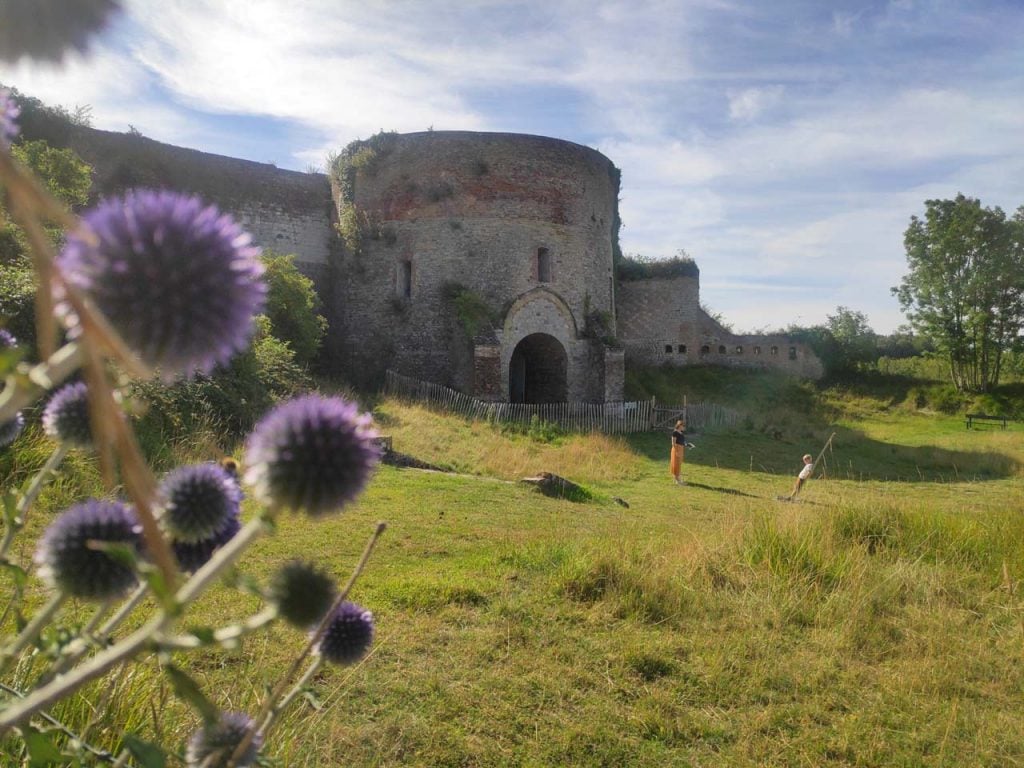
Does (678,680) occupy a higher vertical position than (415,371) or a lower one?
lower

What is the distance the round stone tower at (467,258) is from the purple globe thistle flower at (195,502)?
1874 centimetres

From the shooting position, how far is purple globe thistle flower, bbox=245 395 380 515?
1148mm

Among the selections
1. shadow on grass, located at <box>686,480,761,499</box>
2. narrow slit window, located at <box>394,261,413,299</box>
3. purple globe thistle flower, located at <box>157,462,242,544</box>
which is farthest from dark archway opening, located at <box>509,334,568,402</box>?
purple globe thistle flower, located at <box>157,462,242,544</box>

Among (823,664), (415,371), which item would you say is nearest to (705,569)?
(823,664)

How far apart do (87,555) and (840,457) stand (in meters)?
19.1

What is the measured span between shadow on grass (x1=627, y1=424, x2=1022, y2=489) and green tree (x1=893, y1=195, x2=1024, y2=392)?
1331 centimetres

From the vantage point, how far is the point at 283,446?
1.18 meters

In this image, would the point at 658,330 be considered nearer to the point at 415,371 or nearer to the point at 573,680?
the point at 415,371

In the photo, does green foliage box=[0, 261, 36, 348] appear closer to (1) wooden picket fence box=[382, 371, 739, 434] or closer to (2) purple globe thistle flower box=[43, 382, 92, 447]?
(2) purple globe thistle flower box=[43, 382, 92, 447]

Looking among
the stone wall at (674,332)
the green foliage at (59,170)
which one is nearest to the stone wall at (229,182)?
the green foliage at (59,170)

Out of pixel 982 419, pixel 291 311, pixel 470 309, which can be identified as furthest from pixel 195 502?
pixel 982 419

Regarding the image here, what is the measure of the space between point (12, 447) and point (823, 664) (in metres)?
7.37

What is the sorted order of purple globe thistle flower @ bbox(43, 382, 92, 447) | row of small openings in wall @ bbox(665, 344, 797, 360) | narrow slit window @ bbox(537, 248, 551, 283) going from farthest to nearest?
row of small openings in wall @ bbox(665, 344, 797, 360) → narrow slit window @ bbox(537, 248, 551, 283) → purple globe thistle flower @ bbox(43, 382, 92, 447)

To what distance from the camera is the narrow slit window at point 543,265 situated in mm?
21984
